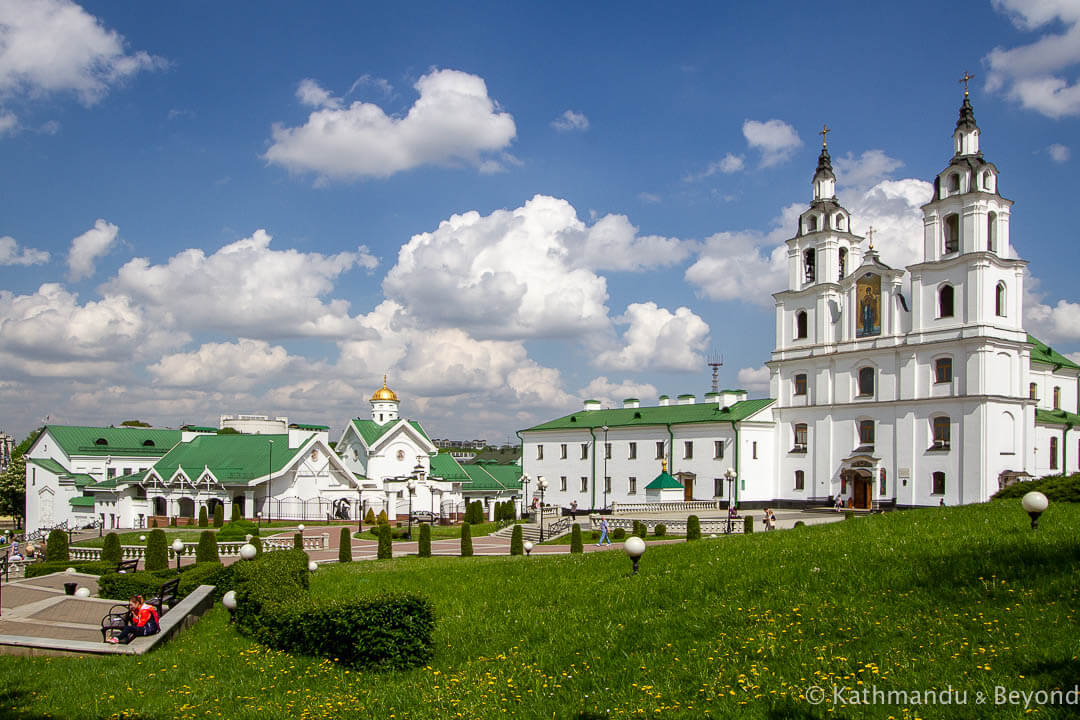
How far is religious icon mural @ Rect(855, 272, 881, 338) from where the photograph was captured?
49625 millimetres

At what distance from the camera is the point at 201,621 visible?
16375 millimetres

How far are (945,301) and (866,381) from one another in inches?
259

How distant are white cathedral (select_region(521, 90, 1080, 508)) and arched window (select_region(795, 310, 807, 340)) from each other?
212 mm

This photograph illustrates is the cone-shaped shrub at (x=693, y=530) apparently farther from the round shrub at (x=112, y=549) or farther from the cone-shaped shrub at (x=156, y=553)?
the round shrub at (x=112, y=549)

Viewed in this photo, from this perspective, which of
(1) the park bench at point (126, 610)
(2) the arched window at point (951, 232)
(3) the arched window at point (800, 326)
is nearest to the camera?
(1) the park bench at point (126, 610)

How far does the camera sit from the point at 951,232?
46.3 m

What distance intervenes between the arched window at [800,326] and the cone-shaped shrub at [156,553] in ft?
132

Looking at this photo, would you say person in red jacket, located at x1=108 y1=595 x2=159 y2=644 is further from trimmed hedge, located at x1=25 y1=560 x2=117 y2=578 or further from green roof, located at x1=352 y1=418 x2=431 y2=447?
green roof, located at x1=352 y1=418 x2=431 y2=447

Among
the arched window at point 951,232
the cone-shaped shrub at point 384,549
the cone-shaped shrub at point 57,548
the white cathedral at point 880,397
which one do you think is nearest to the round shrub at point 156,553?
the cone-shaped shrub at point 57,548

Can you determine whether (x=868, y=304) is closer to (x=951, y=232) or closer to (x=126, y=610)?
(x=951, y=232)

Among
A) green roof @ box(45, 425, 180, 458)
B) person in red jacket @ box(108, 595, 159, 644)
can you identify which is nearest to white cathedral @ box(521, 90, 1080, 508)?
person in red jacket @ box(108, 595, 159, 644)

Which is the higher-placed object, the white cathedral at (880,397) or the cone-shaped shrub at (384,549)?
the white cathedral at (880,397)

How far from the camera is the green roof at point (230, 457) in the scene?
178 feet

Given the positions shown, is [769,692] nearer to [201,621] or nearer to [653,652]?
[653,652]
